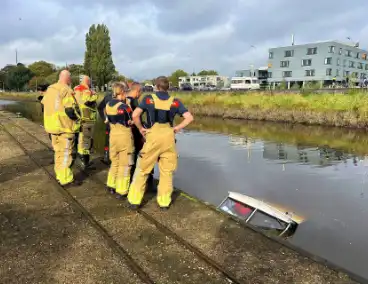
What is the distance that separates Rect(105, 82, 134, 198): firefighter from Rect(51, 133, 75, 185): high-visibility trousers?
1.00m

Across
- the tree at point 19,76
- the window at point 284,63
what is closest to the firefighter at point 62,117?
the window at point 284,63

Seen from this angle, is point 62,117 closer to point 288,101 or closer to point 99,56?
point 288,101

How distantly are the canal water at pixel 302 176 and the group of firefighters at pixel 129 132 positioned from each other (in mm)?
3055

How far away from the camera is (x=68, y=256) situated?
12.9 feet

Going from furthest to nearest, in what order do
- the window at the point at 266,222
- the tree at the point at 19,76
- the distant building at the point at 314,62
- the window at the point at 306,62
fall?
the tree at the point at 19,76 < the window at the point at 306,62 < the distant building at the point at 314,62 < the window at the point at 266,222

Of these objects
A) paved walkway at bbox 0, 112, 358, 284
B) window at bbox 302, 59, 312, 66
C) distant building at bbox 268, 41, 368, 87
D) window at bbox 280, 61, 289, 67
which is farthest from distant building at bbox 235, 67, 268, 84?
paved walkway at bbox 0, 112, 358, 284

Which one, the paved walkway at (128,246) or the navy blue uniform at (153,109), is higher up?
the navy blue uniform at (153,109)

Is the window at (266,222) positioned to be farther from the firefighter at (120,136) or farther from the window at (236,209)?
the firefighter at (120,136)

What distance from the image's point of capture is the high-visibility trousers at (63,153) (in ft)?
20.6

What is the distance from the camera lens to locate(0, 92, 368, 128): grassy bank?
22.4m

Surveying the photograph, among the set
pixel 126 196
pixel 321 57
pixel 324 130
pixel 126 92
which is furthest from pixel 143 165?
pixel 321 57

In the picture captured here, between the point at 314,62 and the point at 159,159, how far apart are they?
68958mm

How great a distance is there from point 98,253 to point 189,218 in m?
1.71

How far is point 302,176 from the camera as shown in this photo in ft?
36.4
